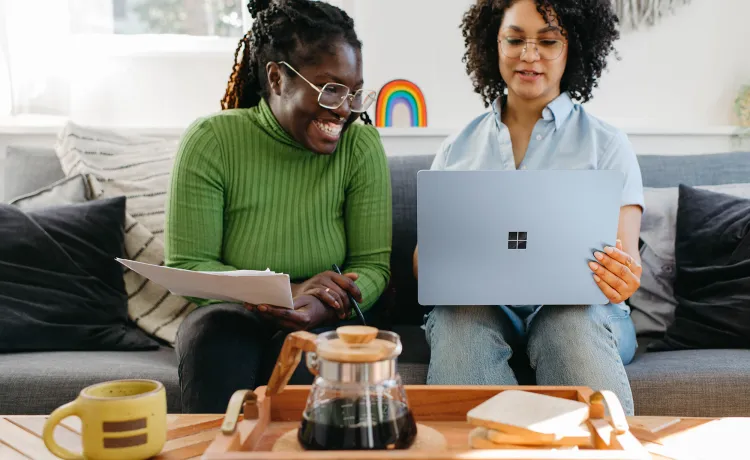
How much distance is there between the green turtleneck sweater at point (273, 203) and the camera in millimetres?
1601

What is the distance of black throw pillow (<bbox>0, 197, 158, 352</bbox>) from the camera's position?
5.54 ft

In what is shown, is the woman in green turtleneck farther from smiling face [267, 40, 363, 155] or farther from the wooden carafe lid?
the wooden carafe lid

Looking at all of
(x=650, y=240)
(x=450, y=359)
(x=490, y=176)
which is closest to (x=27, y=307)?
(x=450, y=359)

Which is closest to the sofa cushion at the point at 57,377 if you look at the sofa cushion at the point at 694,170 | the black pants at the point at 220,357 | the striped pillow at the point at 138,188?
the black pants at the point at 220,357

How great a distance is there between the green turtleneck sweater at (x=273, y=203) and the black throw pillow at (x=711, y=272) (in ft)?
2.28

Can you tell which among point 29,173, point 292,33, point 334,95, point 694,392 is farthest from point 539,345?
point 29,173

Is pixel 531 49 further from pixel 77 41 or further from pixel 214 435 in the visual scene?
pixel 77 41

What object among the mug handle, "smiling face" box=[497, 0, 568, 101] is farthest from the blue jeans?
the mug handle

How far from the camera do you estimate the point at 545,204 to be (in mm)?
1264

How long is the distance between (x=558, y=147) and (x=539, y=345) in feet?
1.54

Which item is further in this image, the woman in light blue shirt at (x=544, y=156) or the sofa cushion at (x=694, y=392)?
the sofa cushion at (x=694, y=392)

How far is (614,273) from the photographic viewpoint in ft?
4.35

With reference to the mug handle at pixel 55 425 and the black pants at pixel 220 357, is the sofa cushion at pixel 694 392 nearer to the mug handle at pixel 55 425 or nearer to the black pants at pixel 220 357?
the black pants at pixel 220 357

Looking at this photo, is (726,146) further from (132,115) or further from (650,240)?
(132,115)
